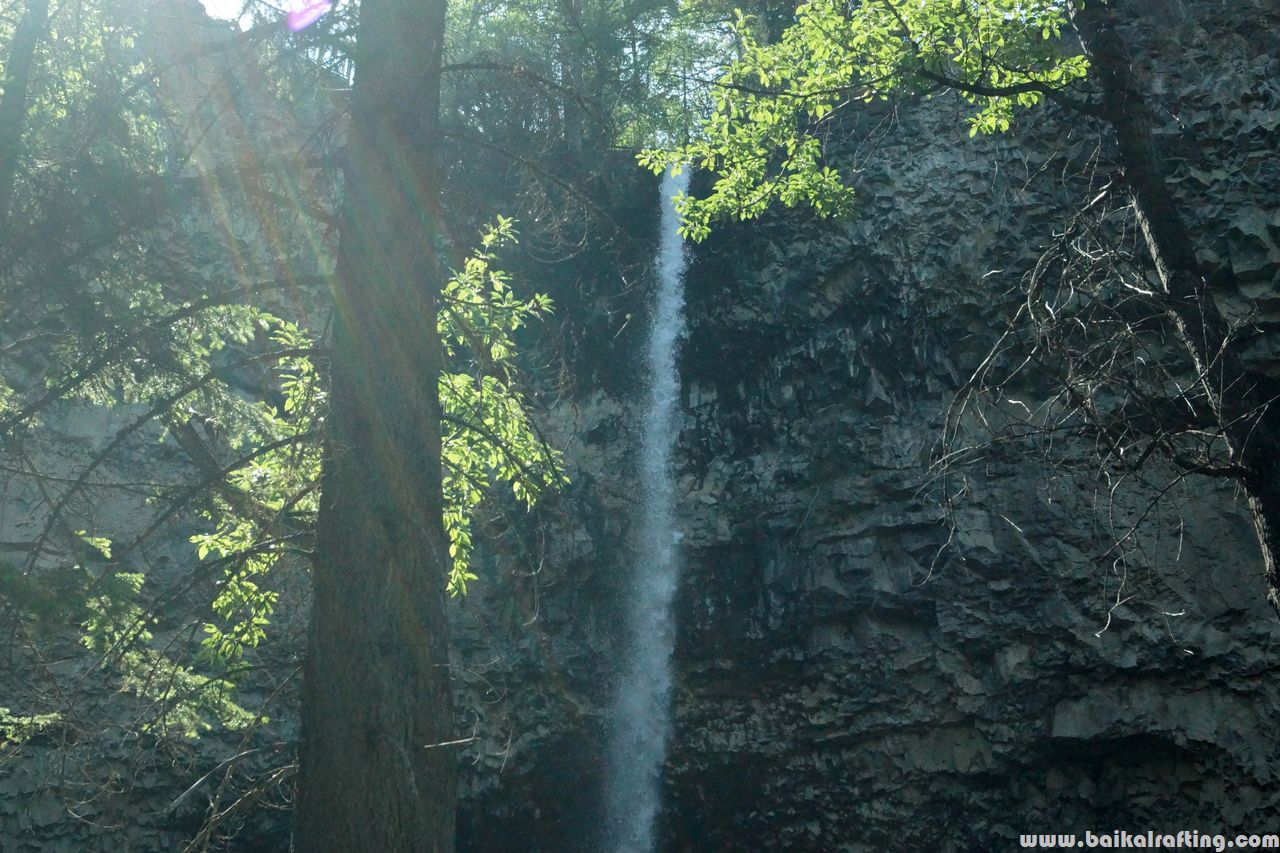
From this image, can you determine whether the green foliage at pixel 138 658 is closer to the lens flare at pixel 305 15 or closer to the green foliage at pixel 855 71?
the lens flare at pixel 305 15

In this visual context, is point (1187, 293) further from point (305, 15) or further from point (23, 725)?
point (23, 725)

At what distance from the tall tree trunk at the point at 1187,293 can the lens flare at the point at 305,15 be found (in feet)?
11.9

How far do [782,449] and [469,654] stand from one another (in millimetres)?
4840

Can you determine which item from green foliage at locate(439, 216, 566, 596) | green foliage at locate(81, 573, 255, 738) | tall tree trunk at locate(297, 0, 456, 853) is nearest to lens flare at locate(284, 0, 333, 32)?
tall tree trunk at locate(297, 0, 456, 853)

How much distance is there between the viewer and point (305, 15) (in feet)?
16.9

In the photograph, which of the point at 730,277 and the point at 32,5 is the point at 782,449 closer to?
the point at 730,277

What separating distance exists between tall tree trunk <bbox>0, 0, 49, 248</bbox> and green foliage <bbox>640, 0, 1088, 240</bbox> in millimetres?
→ 3556

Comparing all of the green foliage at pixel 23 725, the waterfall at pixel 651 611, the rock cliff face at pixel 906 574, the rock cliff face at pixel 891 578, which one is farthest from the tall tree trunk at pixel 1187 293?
the waterfall at pixel 651 611

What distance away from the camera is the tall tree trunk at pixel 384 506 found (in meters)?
4.03

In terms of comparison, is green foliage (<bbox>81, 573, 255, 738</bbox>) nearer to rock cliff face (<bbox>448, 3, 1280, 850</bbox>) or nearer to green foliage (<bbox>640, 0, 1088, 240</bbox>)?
green foliage (<bbox>640, 0, 1088, 240</bbox>)

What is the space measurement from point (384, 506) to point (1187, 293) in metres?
3.62

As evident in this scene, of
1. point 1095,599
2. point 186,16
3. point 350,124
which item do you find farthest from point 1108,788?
point 186,16

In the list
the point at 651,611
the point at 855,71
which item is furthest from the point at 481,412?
the point at 651,611

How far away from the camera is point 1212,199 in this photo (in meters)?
12.3
